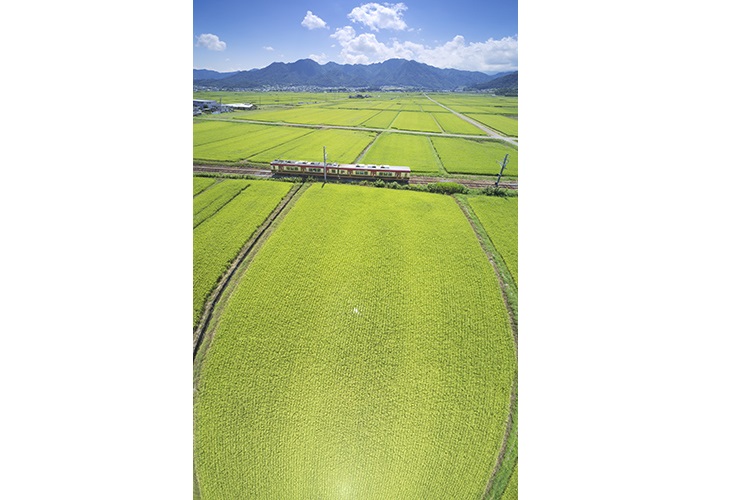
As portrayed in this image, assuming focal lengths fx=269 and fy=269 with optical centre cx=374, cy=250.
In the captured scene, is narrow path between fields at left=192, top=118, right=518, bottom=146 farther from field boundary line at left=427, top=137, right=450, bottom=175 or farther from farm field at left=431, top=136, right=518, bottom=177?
field boundary line at left=427, top=137, right=450, bottom=175

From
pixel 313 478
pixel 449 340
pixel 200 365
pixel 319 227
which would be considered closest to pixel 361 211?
pixel 319 227

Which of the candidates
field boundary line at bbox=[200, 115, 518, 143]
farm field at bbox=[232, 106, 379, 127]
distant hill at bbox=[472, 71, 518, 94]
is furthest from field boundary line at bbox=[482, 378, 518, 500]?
farm field at bbox=[232, 106, 379, 127]

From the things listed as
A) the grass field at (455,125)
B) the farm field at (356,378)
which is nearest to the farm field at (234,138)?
the farm field at (356,378)

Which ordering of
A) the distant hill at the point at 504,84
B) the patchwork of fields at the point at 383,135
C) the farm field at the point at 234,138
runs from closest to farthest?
the distant hill at the point at 504,84, the patchwork of fields at the point at 383,135, the farm field at the point at 234,138

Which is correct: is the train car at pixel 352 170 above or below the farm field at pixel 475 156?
below

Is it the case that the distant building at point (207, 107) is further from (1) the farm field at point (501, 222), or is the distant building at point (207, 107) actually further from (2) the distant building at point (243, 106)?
(1) the farm field at point (501, 222)

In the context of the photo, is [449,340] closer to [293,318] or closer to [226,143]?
[293,318]

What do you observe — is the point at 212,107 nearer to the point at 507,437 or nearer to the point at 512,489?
the point at 507,437
